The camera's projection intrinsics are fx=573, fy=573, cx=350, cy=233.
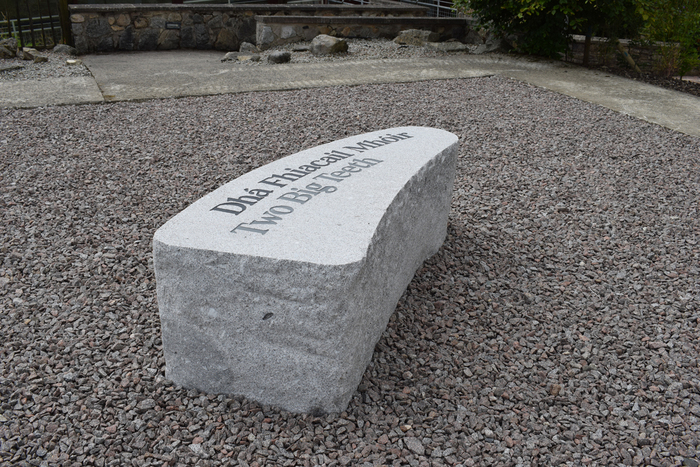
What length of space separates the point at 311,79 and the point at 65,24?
376cm

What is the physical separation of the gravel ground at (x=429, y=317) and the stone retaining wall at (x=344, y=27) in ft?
12.8

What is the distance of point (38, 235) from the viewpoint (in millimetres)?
3027

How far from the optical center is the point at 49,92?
5.43m

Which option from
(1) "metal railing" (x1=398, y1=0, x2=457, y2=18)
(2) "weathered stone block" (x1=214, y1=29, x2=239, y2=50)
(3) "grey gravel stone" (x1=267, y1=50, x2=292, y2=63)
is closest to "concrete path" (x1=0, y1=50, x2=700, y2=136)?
(3) "grey gravel stone" (x1=267, y1=50, x2=292, y2=63)

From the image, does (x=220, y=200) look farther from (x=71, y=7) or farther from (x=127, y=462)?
(x=71, y=7)

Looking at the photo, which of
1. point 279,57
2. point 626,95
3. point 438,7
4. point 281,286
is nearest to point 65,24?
point 279,57

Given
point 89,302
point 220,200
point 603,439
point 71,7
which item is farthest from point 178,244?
point 71,7

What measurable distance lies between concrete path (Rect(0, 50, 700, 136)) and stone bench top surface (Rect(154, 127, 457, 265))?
340cm

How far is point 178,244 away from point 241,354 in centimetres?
43

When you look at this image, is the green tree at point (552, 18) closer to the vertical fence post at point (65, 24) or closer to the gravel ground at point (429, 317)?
the gravel ground at point (429, 317)

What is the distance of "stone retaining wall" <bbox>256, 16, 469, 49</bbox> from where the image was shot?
314 inches

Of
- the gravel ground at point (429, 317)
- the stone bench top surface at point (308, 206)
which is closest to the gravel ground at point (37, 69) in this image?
the gravel ground at point (429, 317)

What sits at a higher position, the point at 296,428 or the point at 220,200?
the point at 220,200

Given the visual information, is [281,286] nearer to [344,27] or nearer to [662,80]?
[662,80]
